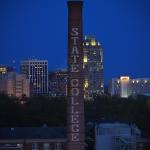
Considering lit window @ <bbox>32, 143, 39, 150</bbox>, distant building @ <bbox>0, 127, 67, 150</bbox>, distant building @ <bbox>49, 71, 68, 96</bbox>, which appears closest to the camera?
distant building @ <bbox>0, 127, 67, 150</bbox>

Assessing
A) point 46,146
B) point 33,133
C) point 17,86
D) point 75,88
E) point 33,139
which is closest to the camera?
point 75,88

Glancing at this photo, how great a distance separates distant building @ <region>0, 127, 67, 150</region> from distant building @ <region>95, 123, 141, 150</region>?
2.73m

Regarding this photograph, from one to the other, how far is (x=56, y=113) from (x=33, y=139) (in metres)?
17.9

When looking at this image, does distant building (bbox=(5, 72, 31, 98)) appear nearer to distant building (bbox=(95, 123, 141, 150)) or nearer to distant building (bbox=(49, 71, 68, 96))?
distant building (bbox=(49, 71, 68, 96))

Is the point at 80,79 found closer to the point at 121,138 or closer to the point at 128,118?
the point at 121,138

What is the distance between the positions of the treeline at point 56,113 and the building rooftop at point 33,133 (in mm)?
11599

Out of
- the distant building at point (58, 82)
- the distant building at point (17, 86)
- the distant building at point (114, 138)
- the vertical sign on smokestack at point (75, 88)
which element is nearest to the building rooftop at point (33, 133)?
the distant building at point (114, 138)

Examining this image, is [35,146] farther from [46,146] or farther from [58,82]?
[58,82]

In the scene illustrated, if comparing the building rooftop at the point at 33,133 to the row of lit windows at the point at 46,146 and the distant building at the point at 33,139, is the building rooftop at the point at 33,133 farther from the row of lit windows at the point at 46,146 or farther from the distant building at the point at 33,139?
the row of lit windows at the point at 46,146

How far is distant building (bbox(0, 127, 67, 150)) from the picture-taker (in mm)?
55125

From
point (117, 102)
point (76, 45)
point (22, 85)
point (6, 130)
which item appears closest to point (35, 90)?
point (22, 85)

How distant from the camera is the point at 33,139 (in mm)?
55719

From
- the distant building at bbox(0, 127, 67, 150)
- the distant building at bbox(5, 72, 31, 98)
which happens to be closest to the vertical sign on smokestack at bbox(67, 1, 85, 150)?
the distant building at bbox(0, 127, 67, 150)

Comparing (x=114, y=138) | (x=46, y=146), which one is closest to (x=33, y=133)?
(x=46, y=146)
